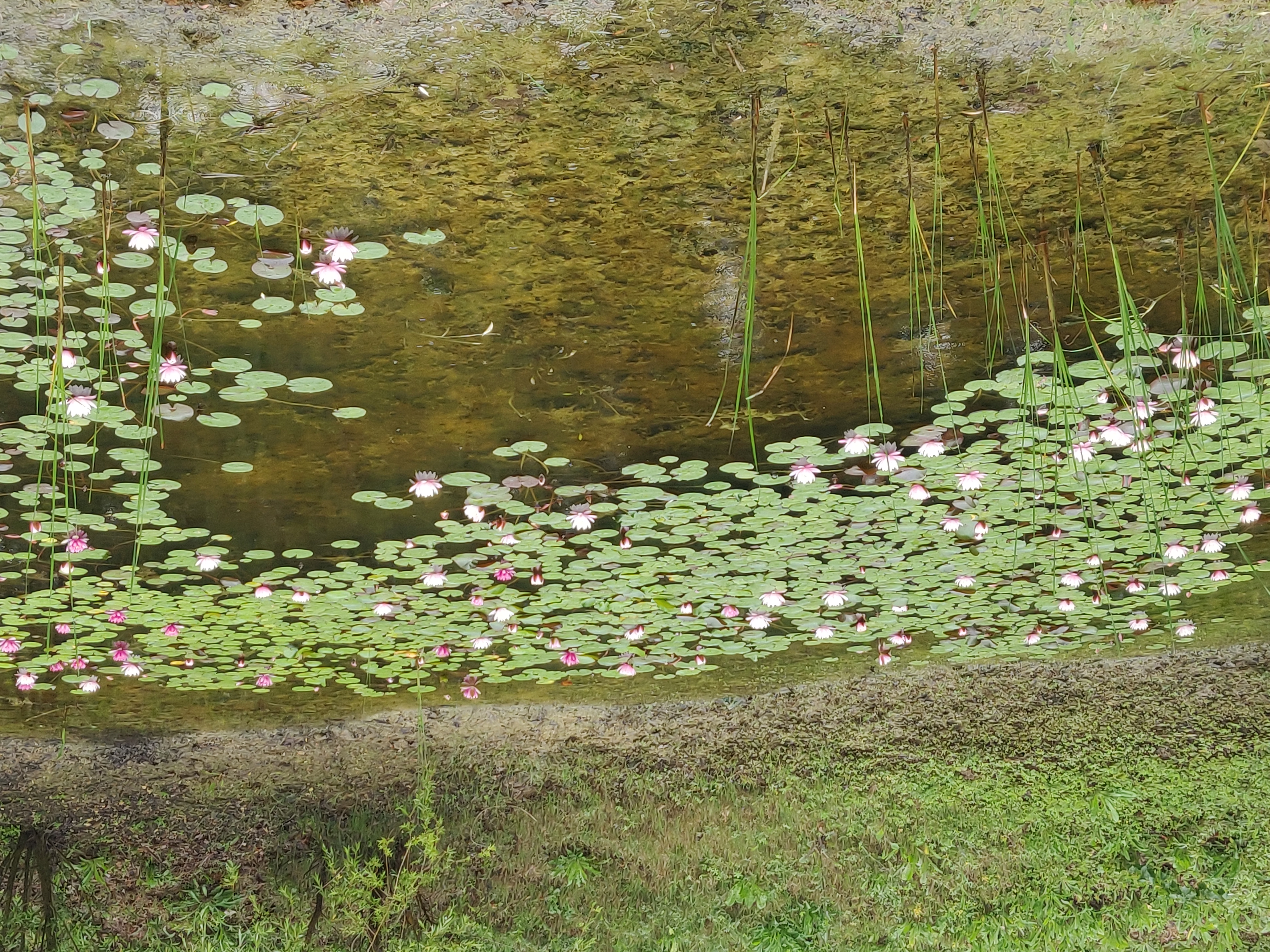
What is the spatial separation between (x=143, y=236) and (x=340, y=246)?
1.40ft

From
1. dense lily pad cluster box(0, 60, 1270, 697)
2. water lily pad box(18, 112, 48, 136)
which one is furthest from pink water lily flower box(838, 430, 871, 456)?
water lily pad box(18, 112, 48, 136)

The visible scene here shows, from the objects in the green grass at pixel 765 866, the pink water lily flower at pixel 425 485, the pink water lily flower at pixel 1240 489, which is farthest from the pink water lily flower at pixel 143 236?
the green grass at pixel 765 866

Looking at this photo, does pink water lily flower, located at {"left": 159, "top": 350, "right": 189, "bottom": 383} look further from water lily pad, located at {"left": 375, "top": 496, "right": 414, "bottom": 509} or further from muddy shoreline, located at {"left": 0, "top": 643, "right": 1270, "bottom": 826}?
muddy shoreline, located at {"left": 0, "top": 643, "right": 1270, "bottom": 826}

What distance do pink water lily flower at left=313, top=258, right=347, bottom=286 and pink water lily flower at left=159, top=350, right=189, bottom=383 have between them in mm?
428

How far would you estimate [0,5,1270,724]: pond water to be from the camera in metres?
Answer: 1.60

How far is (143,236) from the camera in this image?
1.64 metres

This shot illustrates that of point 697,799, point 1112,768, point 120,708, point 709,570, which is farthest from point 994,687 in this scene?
point 120,708

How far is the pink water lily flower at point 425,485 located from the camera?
2.13 metres

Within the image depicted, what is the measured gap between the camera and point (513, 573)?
2510 mm

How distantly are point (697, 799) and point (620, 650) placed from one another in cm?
95

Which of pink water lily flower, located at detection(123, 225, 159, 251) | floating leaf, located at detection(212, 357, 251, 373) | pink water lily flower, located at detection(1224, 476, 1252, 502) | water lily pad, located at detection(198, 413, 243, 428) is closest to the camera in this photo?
pink water lily flower, located at detection(123, 225, 159, 251)

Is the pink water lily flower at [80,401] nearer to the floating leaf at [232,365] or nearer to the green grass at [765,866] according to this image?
the floating leaf at [232,365]

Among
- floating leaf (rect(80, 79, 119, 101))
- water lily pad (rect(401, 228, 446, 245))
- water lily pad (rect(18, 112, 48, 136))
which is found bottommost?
water lily pad (rect(401, 228, 446, 245))

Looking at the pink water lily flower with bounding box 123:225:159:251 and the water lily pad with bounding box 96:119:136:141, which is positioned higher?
the water lily pad with bounding box 96:119:136:141
